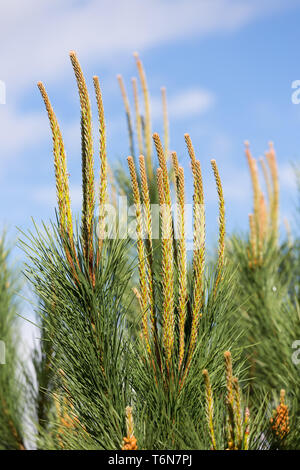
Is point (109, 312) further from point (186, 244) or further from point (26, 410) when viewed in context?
point (26, 410)

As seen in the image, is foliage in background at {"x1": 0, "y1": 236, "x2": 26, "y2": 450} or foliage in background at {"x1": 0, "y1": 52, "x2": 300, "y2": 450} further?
foliage in background at {"x1": 0, "y1": 236, "x2": 26, "y2": 450}

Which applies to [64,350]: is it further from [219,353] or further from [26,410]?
[26,410]

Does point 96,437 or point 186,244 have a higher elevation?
point 186,244

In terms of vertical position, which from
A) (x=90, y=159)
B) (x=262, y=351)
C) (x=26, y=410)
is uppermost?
(x=90, y=159)

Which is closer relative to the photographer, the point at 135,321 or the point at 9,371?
the point at 135,321

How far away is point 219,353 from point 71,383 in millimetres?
228

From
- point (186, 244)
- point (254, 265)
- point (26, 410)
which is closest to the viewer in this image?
point (186, 244)

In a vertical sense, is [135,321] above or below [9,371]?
above

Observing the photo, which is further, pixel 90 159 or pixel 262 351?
pixel 262 351

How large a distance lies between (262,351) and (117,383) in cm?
68

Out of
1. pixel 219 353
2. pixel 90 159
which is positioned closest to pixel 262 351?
pixel 219 353

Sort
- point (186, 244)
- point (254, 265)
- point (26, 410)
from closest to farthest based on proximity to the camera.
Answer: point (186, 244), point (26, 410), point (254, 265)

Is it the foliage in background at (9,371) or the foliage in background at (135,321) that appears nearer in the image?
the foliage in background at (135,321)

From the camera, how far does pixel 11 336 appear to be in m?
1.42
